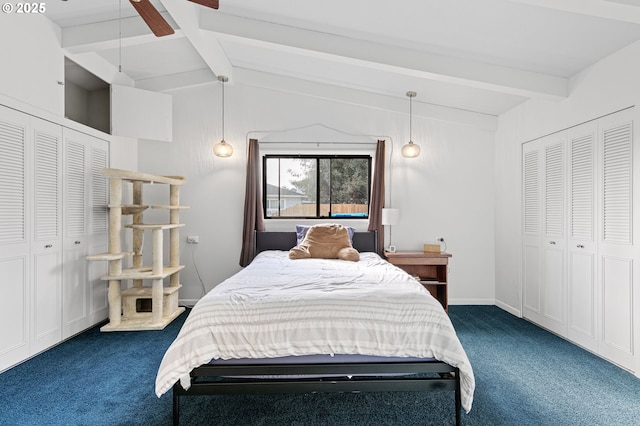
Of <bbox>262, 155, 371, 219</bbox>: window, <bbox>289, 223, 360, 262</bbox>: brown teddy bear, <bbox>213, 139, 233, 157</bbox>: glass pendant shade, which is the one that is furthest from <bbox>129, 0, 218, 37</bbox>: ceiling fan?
<bbox>262, 155, 371, 219</bbox>: window

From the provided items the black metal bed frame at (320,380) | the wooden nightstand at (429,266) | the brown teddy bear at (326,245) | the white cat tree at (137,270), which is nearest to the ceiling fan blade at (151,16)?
the white cat tree at (137,270)

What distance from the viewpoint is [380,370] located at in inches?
77.6

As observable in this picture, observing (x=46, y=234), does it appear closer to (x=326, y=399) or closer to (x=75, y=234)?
(x=75, y=234)

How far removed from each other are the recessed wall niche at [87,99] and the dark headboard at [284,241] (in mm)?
2325

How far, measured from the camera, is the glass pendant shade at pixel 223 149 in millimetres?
4203

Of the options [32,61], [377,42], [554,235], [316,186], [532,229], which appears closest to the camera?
[32,61]

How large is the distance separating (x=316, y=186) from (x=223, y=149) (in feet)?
4.30

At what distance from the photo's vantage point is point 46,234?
3.05 metres

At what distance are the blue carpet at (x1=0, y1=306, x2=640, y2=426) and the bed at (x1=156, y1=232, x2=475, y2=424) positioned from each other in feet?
0.73

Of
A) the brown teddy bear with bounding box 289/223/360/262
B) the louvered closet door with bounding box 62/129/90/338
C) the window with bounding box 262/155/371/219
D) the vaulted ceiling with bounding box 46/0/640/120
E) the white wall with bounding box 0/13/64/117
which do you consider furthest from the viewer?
the window with bounding box 262/155/371/219

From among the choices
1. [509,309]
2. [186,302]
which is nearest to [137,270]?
[186,302]

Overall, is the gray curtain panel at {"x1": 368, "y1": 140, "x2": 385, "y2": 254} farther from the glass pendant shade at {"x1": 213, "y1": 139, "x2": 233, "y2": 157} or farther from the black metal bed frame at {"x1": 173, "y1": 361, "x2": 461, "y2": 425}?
the black metal bed frame at {"x1": 173, "y1": 361, "x2": 461, "y2": 425}

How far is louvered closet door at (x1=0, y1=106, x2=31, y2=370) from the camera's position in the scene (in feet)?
8.70

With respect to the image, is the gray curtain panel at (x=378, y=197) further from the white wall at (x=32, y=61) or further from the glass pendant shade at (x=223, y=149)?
the white wall at (x=32, y=61)
